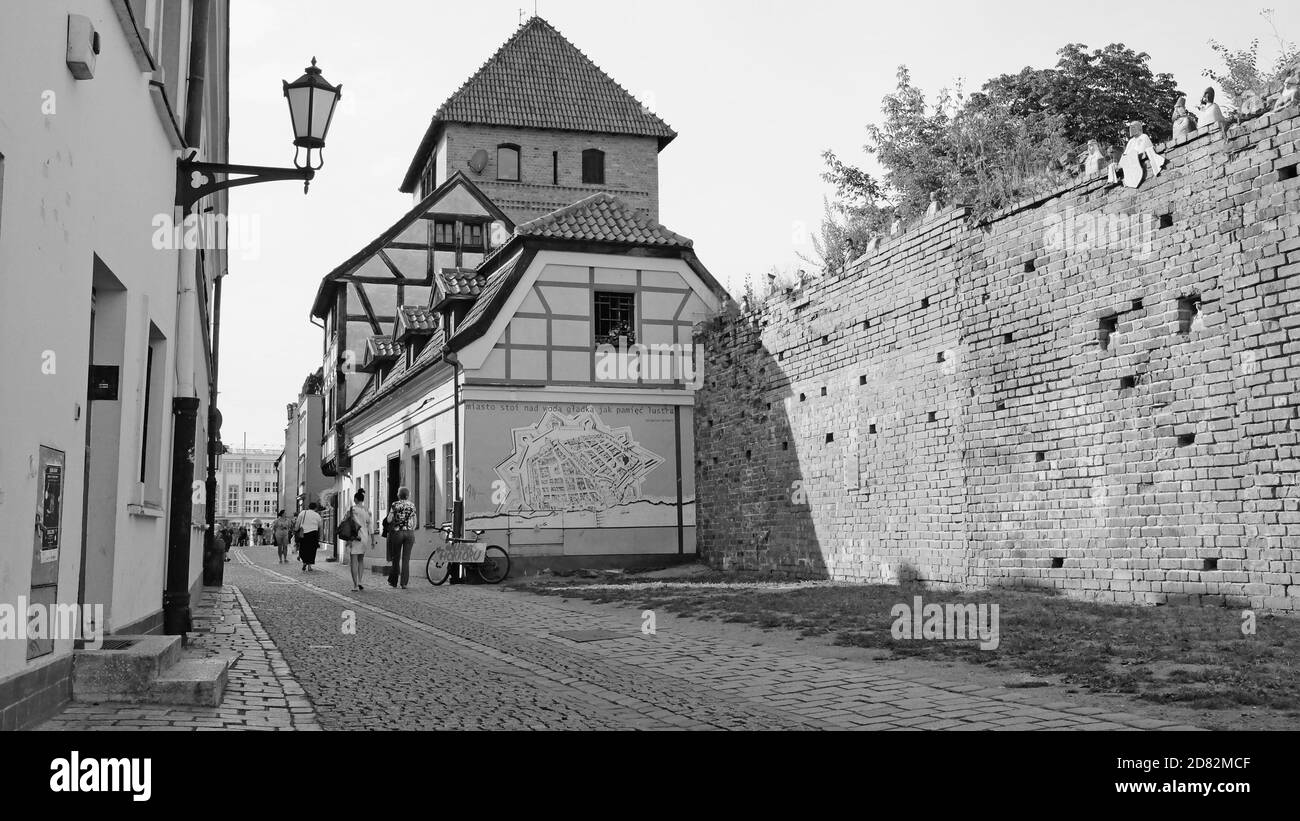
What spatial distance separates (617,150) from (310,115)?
34.9 meters

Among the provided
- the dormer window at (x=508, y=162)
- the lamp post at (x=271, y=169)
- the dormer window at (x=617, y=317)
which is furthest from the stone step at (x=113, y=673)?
the dormer window at (x=508, y=162)

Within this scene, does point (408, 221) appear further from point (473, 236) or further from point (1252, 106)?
point (1252, 106)

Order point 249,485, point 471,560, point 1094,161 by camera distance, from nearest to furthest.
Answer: point 1094,161, point 471,560, point 249,485

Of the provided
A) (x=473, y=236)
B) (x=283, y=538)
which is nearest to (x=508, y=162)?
(x=473, y=236)

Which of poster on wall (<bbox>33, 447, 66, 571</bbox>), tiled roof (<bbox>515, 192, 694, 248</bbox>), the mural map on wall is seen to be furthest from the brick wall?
poster on wall (<bbox>33, 447, 66, 571</bbox>)

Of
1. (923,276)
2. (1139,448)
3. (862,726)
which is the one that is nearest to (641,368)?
(923,276)

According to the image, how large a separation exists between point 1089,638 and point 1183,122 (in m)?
5.27

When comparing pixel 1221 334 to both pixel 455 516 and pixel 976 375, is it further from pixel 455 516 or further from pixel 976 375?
pixel 455 516

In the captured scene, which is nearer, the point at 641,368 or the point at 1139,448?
the point at 1139,448

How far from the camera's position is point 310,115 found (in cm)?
898

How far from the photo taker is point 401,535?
18438 millimetres

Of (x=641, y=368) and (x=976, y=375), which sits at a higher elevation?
(x=641, y=368)

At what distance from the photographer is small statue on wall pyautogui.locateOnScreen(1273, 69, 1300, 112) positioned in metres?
9.73
